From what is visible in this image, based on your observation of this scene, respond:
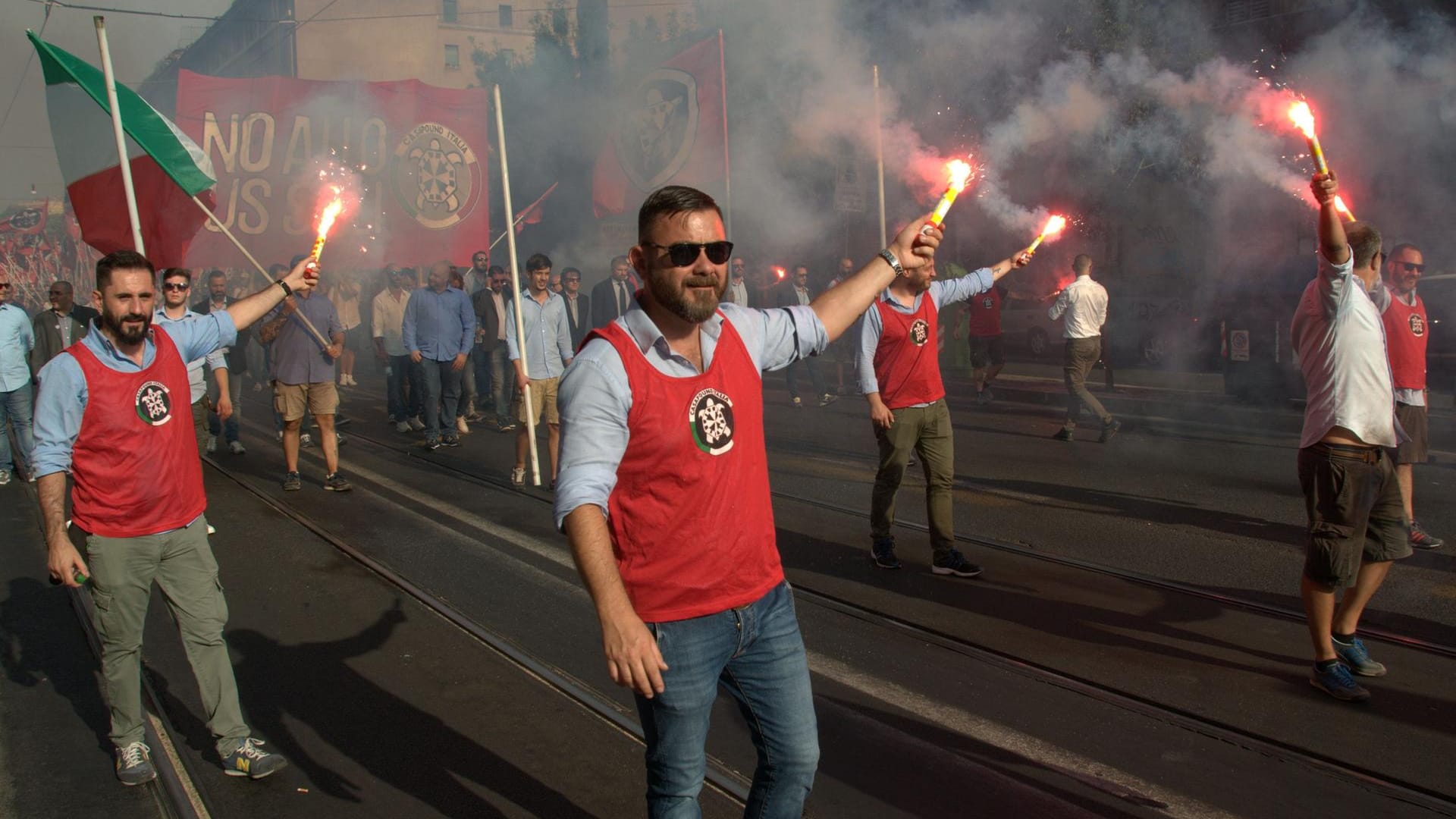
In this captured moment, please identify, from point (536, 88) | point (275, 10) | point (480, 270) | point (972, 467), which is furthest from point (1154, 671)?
point (275, 10)

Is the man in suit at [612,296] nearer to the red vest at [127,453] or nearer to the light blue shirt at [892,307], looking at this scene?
the light blue shirt at [892,307]

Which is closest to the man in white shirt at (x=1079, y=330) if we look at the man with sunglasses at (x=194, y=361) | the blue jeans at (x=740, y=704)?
the man with sunglasses at (x=194, y=361)

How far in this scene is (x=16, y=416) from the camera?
10.0 m

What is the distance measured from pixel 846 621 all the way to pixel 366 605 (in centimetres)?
241

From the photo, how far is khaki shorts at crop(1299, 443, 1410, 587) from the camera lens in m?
4.20

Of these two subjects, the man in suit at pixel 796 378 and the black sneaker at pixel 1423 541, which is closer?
the black sneaker at pixel 1423 541

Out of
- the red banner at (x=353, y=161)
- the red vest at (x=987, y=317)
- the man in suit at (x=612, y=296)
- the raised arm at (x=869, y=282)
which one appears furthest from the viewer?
the red banner at (x=353, y=161)

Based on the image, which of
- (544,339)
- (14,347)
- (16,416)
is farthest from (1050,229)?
(16,416)

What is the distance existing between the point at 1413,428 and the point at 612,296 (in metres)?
7.96

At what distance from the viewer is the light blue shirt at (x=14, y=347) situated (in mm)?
9703

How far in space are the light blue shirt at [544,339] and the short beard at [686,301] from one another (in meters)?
6.31

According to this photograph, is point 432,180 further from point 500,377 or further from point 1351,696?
point 1351,696

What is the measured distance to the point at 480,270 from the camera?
1432 cm

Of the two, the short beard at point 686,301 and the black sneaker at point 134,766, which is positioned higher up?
the short beard at point 686,301
